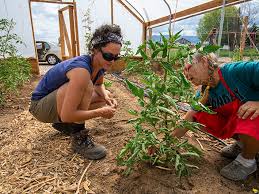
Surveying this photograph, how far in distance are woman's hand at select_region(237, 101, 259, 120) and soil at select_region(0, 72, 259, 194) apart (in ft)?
1.34

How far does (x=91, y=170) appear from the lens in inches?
65.9

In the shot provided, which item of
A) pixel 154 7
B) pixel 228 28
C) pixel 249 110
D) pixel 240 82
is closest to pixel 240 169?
pixel 249 110

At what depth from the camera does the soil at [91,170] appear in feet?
4.81

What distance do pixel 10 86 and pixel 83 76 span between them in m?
2.17

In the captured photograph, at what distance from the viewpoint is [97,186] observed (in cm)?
150

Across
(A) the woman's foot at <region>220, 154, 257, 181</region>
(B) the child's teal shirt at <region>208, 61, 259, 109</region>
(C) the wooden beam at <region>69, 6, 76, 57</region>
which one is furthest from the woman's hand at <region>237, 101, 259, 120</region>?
(C) the wooden beam at <region>69, 6, 76, 57</region>

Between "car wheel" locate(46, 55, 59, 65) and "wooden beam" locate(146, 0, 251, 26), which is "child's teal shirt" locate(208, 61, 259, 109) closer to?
"wooden beam" locate(146, 0, 251, 26)

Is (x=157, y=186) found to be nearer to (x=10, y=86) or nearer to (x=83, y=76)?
(x=83, y=76)

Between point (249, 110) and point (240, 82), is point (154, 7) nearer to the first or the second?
point (240, 82)

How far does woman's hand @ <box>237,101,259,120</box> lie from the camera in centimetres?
144

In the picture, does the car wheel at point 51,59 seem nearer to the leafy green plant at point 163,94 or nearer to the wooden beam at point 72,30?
the wooden beam at point 72,30

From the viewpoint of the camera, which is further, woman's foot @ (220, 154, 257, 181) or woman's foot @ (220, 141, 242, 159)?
woman's foot @ (220, 141, 242, 159)

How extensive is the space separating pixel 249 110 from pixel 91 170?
1.03 meters

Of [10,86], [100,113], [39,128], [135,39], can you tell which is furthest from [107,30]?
[135,39]
